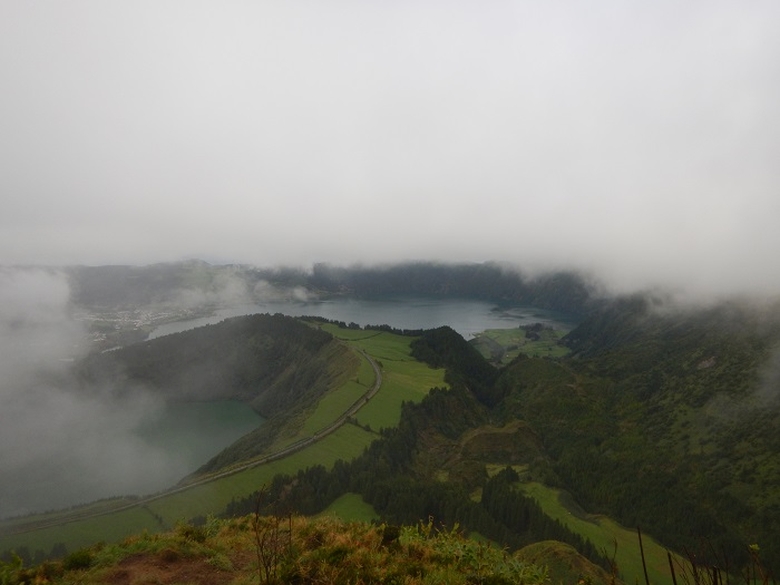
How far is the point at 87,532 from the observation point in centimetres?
5128

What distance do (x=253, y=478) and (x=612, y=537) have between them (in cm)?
5539

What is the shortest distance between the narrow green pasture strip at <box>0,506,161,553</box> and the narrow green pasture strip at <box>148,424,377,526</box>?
2.27 meters

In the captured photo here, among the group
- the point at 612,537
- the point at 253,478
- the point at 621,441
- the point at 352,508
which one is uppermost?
the point at 253,478

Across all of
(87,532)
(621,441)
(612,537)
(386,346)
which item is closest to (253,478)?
(87,532)

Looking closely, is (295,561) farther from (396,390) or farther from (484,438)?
(396,390)

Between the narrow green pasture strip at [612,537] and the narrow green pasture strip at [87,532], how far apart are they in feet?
190

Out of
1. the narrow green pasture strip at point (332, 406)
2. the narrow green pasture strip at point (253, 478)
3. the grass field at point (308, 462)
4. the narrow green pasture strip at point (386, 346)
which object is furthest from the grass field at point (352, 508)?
the narrow green pasture strip at point (386, 346)

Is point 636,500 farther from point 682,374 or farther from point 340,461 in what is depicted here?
point 682,374

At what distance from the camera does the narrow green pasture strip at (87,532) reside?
4916cm

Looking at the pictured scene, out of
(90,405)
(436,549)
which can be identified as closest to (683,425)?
(436,549)

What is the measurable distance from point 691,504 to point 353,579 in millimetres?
92066

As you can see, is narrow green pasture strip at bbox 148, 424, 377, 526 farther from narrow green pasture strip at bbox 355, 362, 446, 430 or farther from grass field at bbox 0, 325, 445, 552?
narrow green pasture strip at bbox 355, 362, 446, 430

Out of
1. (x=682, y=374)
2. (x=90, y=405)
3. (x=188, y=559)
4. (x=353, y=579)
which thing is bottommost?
(x=90, y=405)

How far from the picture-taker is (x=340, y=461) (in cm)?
6931
